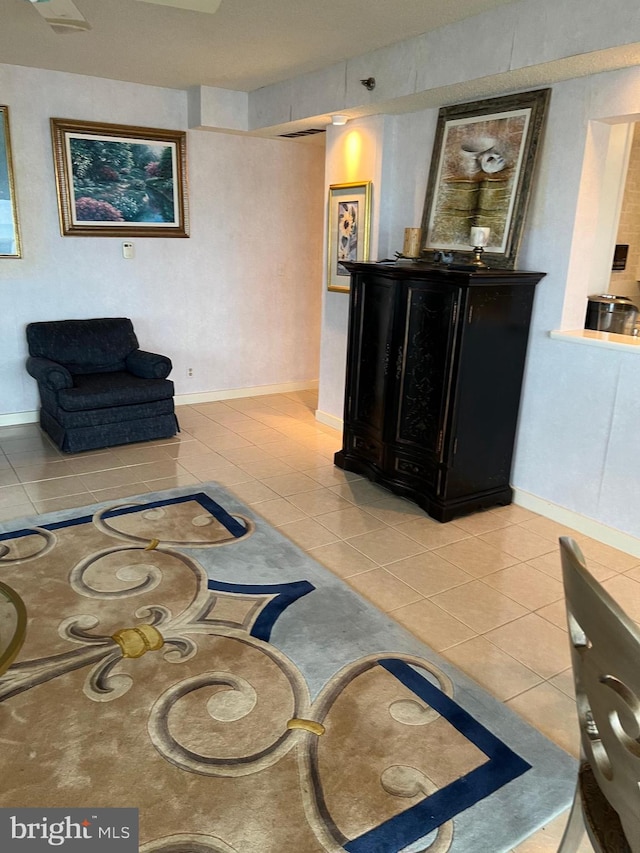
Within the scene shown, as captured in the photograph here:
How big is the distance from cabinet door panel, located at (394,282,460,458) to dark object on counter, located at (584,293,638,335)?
3.01 ft

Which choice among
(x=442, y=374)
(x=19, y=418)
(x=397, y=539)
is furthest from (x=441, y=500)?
(x=19, y=418)

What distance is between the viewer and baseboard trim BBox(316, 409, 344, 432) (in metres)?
5.33

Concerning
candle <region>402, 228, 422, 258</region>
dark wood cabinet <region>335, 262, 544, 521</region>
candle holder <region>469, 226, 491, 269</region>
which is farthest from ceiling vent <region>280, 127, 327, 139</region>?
candle holder <region>469, 226, 491, 269</region>

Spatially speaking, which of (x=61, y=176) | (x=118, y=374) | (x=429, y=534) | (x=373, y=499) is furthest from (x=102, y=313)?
(x=429, y=534)

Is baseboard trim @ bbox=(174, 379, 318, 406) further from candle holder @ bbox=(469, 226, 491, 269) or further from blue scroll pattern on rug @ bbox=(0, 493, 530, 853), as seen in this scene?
candle holder @ bbox=(469, 226, 491, 269)

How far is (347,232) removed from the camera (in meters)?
4.85

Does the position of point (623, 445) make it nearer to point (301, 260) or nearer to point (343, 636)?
point (343, 636)

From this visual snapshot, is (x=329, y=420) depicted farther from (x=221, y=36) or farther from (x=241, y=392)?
(x=221, y=36)

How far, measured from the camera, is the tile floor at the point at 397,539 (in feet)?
8.14

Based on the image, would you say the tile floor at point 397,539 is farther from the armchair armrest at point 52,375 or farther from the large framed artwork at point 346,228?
the large framed artwork at point 346,228

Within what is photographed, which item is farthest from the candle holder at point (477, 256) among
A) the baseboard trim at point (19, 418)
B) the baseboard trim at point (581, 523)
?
the baseboard trim at point (19, 418)

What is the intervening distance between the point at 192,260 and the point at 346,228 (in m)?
1.67

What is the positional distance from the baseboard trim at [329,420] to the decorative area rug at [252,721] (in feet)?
7.71

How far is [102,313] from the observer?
5457 millimetres
